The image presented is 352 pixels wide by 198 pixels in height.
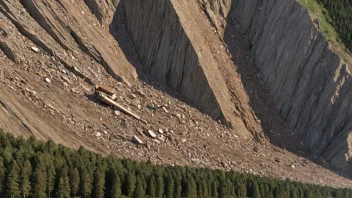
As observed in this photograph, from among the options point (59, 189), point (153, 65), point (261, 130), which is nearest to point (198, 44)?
point (153, 65)

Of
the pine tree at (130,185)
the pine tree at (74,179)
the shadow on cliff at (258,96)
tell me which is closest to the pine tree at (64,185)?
the pine tree at (74,179)

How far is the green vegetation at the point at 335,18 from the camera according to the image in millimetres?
95744

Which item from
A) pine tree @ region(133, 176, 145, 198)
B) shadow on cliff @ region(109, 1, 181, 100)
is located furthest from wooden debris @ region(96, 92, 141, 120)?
pine tree @ region(133, 176, 145, 198)

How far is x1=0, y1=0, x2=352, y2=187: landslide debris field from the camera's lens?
69938 mm

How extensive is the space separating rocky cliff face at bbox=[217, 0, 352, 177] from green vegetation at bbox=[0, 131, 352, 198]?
17206 mm

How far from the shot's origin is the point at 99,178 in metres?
61.1

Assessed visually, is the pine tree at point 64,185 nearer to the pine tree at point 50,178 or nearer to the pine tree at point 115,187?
the pine tree at point 50,178

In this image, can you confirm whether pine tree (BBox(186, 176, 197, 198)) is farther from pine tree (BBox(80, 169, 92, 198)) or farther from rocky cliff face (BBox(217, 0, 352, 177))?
rocky cliff face (BBox(217, 0, 352, 177))

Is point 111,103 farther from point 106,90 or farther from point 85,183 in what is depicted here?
point 85,183

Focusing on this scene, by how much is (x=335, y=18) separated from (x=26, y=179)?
54533mm

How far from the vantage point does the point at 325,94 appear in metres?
91.2

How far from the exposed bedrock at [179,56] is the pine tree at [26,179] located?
29.1 m

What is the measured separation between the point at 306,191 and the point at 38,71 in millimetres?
26935

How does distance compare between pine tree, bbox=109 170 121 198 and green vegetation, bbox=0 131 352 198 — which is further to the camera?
pine tree, bbox=109 170 121 198
